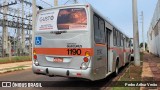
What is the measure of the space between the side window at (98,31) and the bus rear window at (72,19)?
62 centimetres

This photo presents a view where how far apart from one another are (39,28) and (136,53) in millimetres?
12499

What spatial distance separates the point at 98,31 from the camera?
1012 centimetres

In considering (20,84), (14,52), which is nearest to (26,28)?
(14,52)

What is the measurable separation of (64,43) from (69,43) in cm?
20

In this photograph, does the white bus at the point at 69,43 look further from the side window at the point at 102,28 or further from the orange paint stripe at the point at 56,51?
the side window at the point at 102,28

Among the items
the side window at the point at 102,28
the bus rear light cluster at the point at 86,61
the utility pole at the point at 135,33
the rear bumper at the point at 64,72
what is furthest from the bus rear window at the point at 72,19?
the utility pole at the point at 135,33

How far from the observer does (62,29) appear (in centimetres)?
962

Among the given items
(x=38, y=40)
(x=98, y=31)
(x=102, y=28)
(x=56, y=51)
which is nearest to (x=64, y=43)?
(x=56, y=51)

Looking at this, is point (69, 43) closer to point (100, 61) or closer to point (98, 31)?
point (98, 31)

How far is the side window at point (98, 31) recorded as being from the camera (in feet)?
32.1

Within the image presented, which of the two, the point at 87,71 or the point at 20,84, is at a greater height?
the point at 87,71

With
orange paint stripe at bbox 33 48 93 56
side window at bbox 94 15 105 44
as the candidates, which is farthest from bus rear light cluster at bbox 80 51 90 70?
side window at bbox 94 15 105 44

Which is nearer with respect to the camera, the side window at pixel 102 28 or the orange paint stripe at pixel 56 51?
the orange paint stripe at pixel 56 51

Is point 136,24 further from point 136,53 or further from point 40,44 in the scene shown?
point 40,44
